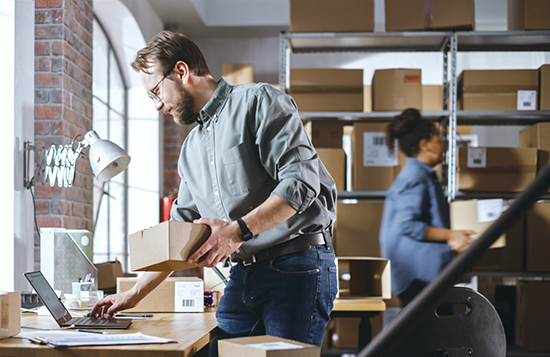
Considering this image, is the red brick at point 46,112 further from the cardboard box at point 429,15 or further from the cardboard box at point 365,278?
the cardboard box at point 429,15

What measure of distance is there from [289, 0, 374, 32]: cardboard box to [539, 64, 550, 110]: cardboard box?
43.0 inches

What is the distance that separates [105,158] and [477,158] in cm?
233

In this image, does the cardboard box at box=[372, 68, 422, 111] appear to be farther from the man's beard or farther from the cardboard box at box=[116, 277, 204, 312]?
the man's beard

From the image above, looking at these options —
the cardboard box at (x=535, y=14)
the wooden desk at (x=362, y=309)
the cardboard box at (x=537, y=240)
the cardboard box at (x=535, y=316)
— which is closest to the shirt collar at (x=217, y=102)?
the wooden desk at (x=362, y=309)

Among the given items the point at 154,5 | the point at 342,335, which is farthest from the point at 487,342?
the point at 154,5

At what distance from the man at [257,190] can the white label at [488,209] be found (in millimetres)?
1791

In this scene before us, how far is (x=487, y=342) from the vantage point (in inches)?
65.2

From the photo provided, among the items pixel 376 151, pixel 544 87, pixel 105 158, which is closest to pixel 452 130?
pixel 376 151

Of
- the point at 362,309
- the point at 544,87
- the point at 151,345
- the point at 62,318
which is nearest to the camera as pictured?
the point at 151,345

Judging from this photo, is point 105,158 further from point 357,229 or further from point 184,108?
point 357,229

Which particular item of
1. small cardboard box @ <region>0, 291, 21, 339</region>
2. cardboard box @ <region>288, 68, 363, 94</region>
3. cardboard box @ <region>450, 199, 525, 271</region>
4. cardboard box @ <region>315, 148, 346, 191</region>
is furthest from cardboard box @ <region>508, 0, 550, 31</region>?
small cardboard box @ <region>0, 291, 21, 339</region>

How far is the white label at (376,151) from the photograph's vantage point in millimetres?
3357

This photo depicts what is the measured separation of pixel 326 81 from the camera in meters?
3.36

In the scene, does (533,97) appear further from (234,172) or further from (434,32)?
(234,172)
